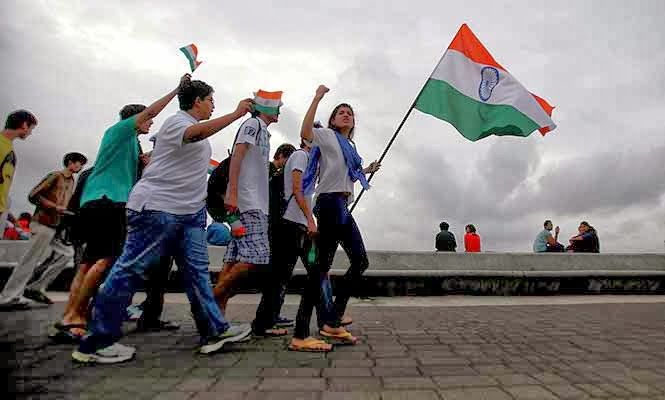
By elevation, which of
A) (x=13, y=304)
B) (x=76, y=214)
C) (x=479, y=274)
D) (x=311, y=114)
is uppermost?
(x=311, y=114)

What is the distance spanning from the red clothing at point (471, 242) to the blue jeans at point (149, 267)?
9501 mm

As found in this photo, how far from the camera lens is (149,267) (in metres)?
2.77

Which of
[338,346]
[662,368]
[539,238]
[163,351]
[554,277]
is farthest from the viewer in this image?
[539,238]

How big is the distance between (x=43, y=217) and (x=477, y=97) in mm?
5532

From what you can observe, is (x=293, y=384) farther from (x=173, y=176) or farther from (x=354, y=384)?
(x=173, y=176)

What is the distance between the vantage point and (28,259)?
5.12 meters

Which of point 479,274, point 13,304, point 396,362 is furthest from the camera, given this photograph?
point 479,274

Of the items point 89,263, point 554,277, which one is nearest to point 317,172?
point 89,263

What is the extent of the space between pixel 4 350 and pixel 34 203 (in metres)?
2.56

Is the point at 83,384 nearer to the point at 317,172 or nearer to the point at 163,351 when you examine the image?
the point at 163,351

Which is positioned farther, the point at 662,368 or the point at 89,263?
the point at 89,263

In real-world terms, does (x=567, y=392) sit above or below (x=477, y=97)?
below

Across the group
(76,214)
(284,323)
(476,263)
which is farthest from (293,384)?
(476,263)

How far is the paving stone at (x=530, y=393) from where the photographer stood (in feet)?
6.84
